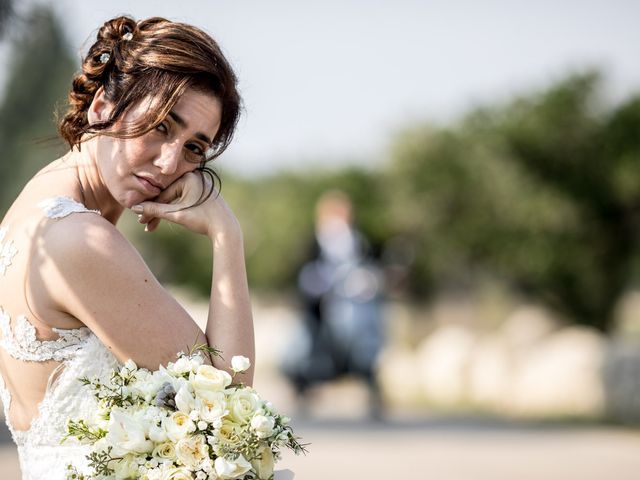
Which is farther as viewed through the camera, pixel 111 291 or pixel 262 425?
pixel 111 291

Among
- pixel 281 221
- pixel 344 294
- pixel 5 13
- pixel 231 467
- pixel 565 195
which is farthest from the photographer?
pixel 281 221

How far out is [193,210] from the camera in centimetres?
294

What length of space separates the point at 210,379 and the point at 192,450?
19 cm

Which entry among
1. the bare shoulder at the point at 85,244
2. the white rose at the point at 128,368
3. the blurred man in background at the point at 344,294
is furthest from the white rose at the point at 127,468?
the blurred man in background at the point at 344,294

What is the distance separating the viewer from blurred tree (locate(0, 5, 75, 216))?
1279 centimetres

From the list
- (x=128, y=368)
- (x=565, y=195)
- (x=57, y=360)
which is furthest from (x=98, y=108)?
(x=565, y=195)

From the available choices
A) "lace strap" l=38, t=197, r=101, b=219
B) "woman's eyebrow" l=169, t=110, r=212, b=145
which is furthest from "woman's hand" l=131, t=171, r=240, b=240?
"lace strap" l=38, t=197, r=101, b=219

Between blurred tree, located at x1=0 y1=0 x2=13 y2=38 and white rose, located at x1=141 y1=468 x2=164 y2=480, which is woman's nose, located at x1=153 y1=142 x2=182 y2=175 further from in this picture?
blurred tree, located at x1=0 y1=0 x2=13 y2=38

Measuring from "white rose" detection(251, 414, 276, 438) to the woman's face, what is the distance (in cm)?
87

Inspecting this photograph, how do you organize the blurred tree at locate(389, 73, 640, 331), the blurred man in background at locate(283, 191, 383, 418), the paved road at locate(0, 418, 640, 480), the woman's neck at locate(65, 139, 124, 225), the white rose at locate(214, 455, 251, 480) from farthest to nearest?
the blurred tree at locate(389, 73, 640, 331) → the blurred man in background at locate(283, 191, 383, 418) → the paved road at locate(0, 418, 640, 480) → the woman's neck at locate(65, 139, 124, 225) → the white rose at locate(214, 455, 251, 480)

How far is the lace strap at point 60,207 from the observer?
2.69 meters

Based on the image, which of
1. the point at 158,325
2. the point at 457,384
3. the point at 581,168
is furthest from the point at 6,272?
the point at 581,168

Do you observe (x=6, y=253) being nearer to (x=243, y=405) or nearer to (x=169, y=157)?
(x=169, y=157)

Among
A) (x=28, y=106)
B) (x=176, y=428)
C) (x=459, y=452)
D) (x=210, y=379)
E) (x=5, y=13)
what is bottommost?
(x=176, y=428)
